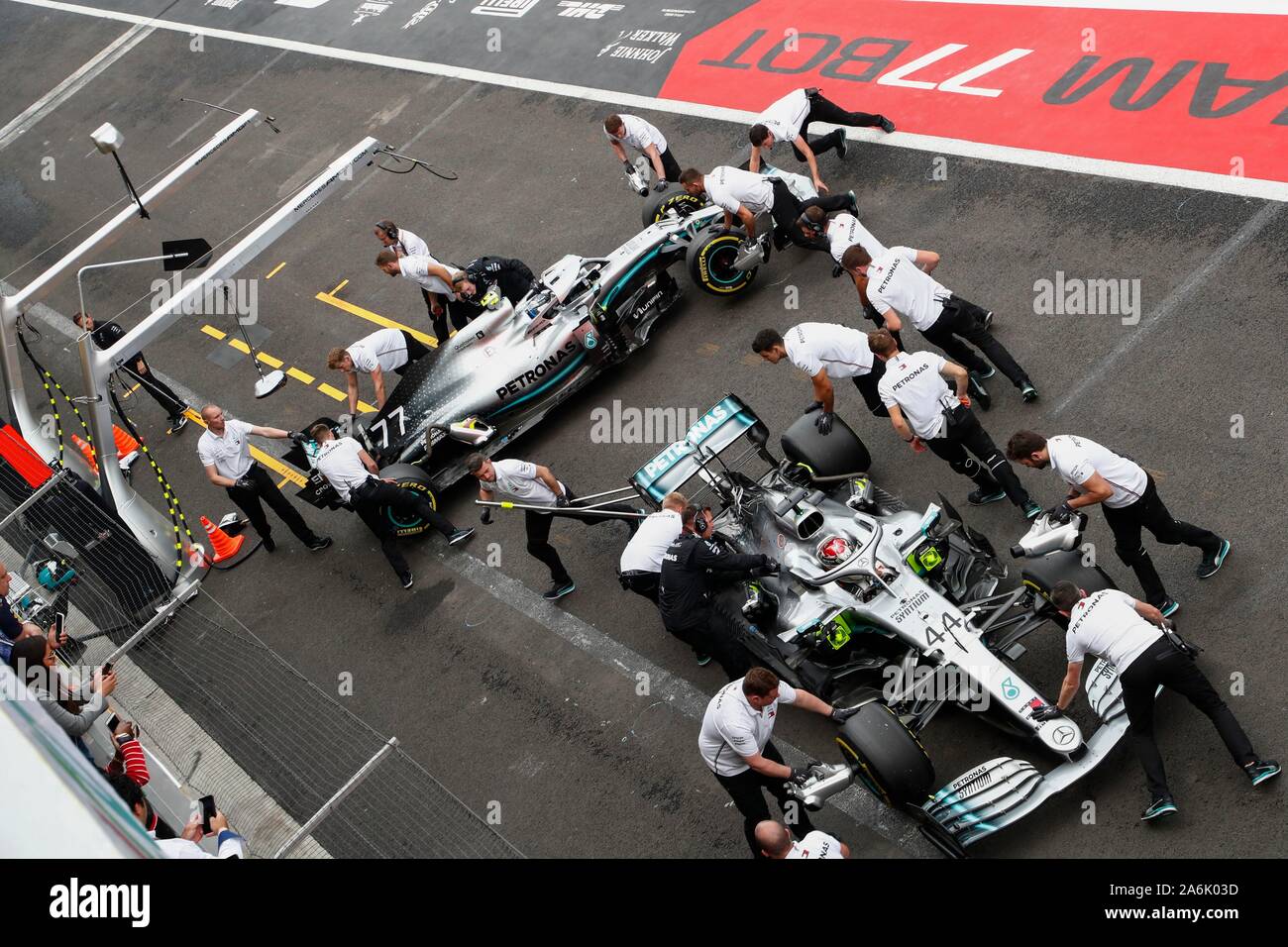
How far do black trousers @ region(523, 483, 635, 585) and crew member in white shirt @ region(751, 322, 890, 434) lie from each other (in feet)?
6.02

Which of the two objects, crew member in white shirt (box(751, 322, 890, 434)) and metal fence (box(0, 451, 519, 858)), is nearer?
metal fence (box(0, 451, 519, 858))

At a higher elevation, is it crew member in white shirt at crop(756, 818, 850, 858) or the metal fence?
crew member in white shirt at crop(756, 818, 850, 858)

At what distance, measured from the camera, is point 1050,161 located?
43.4 ft

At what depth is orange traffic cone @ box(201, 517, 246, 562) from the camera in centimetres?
1346

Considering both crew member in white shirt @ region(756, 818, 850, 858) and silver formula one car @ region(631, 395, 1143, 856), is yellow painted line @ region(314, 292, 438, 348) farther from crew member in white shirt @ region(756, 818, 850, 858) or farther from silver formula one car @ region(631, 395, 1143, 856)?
crew member in white shirt @ region(756, 818, 850, 858)

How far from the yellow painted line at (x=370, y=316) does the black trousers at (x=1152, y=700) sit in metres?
9.42

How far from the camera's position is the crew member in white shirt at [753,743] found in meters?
7.77

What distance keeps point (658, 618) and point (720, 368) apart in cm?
311

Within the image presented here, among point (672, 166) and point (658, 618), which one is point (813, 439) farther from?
point (672, 166)

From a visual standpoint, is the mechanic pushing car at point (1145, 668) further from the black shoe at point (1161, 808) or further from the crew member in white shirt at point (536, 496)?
the crew member in white shirt at point (536, 496)

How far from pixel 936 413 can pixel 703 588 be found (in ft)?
7.29

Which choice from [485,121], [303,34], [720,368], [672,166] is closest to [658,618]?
[720,368]

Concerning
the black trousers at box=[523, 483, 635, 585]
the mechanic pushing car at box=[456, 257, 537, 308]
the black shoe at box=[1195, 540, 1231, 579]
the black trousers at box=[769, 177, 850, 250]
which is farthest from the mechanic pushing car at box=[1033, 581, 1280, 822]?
the mechanic pushing car at box=[456, 257, 537, 308]

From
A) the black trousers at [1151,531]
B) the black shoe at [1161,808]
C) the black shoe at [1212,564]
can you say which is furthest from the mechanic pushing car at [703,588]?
the black shoe at [1212,564]
